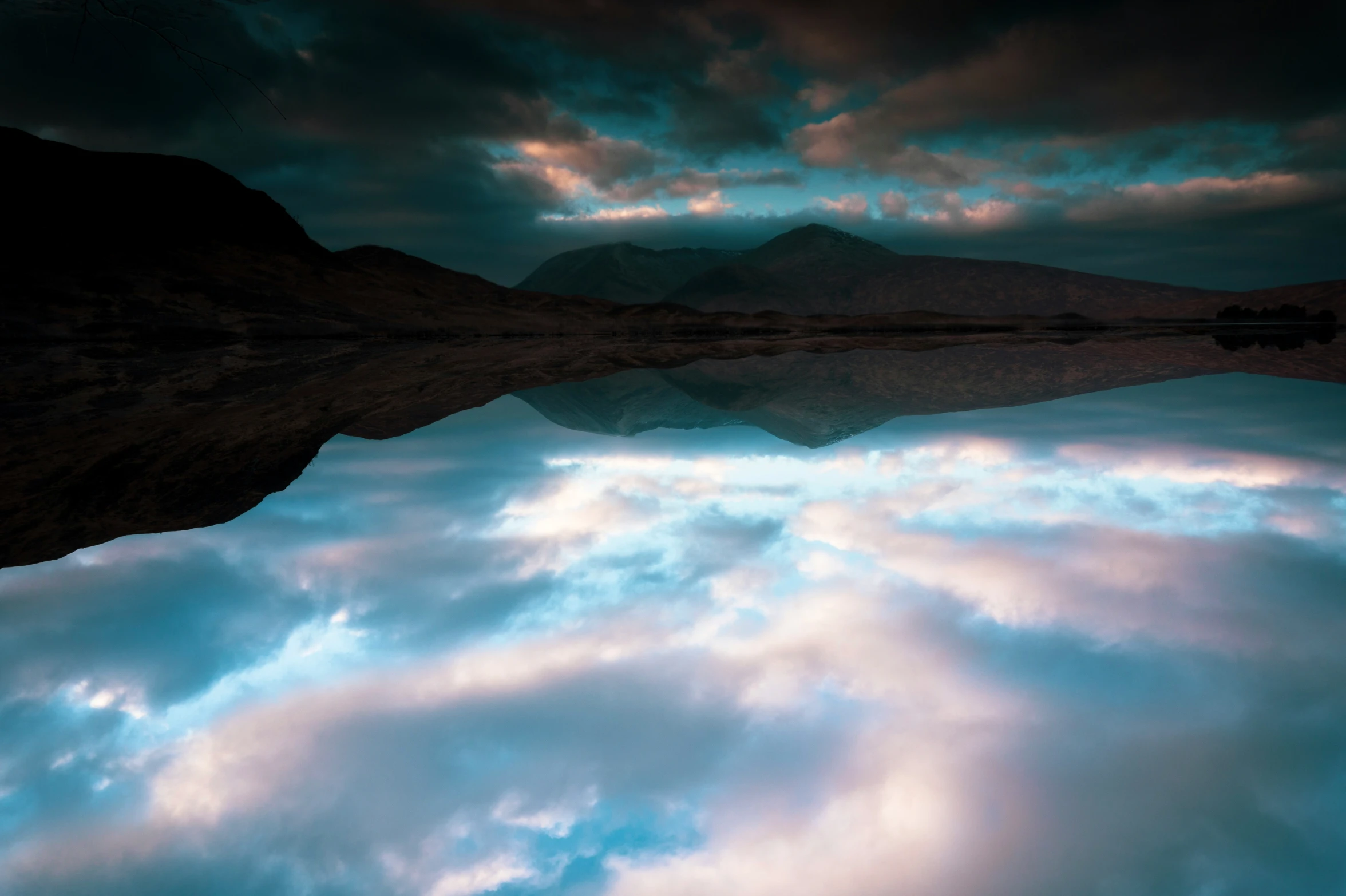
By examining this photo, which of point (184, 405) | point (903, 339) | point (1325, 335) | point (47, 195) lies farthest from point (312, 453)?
point (47, 195)

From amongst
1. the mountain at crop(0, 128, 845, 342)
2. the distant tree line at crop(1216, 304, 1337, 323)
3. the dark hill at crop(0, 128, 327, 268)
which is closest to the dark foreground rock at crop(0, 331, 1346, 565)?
the mountain at crop(0, 128, 845, 342)

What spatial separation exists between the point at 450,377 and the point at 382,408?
6738 millimetres

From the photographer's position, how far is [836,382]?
17047mm

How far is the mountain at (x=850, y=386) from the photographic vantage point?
11.9 metres

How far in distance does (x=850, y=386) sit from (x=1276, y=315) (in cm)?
13056

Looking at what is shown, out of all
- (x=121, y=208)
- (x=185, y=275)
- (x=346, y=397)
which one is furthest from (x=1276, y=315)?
(x=121, y=208)

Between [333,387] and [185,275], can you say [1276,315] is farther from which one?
[185,275]

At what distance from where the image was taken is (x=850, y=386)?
54.0ft

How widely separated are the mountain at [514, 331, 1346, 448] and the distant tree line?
84.7m

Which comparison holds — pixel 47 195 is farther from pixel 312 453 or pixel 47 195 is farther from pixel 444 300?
pixel 312 453

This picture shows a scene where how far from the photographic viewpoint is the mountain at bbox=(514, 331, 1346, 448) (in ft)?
38.9

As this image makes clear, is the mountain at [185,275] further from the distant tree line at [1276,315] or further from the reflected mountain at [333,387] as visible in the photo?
the distant tree line at [1276,315]

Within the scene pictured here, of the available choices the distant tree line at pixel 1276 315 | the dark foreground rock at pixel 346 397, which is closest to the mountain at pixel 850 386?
the dark foreground rock at pixel 346 397

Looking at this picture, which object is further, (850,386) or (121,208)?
Answer: (121,208)
